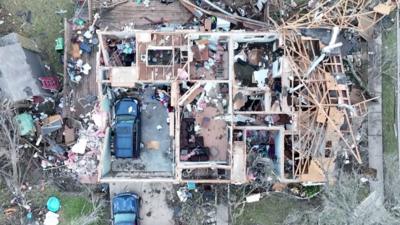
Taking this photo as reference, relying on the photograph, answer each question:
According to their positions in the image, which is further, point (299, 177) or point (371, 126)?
point (371, 126)

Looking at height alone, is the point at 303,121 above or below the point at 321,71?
below

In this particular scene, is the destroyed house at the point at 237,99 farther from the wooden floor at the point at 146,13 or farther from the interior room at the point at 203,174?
the wooden floor at the point at 146,13

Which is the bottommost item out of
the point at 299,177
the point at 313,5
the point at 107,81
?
the point at 299,177

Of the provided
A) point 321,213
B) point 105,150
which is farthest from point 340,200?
point 105,150

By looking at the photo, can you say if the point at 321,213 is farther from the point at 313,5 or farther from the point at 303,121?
the point at 313,5

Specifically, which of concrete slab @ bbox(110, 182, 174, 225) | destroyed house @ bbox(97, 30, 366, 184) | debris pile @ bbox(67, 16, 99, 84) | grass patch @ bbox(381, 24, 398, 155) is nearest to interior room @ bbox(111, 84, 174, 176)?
destroyed house @ bbox(97, 30, 366, 184)

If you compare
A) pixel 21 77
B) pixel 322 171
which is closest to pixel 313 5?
pixel 322 171

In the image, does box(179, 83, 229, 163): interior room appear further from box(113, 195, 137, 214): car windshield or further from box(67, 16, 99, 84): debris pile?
box(67, 16, 99, 84): debris pile

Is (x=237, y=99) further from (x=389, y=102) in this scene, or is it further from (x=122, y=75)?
(x=389, y=102)
